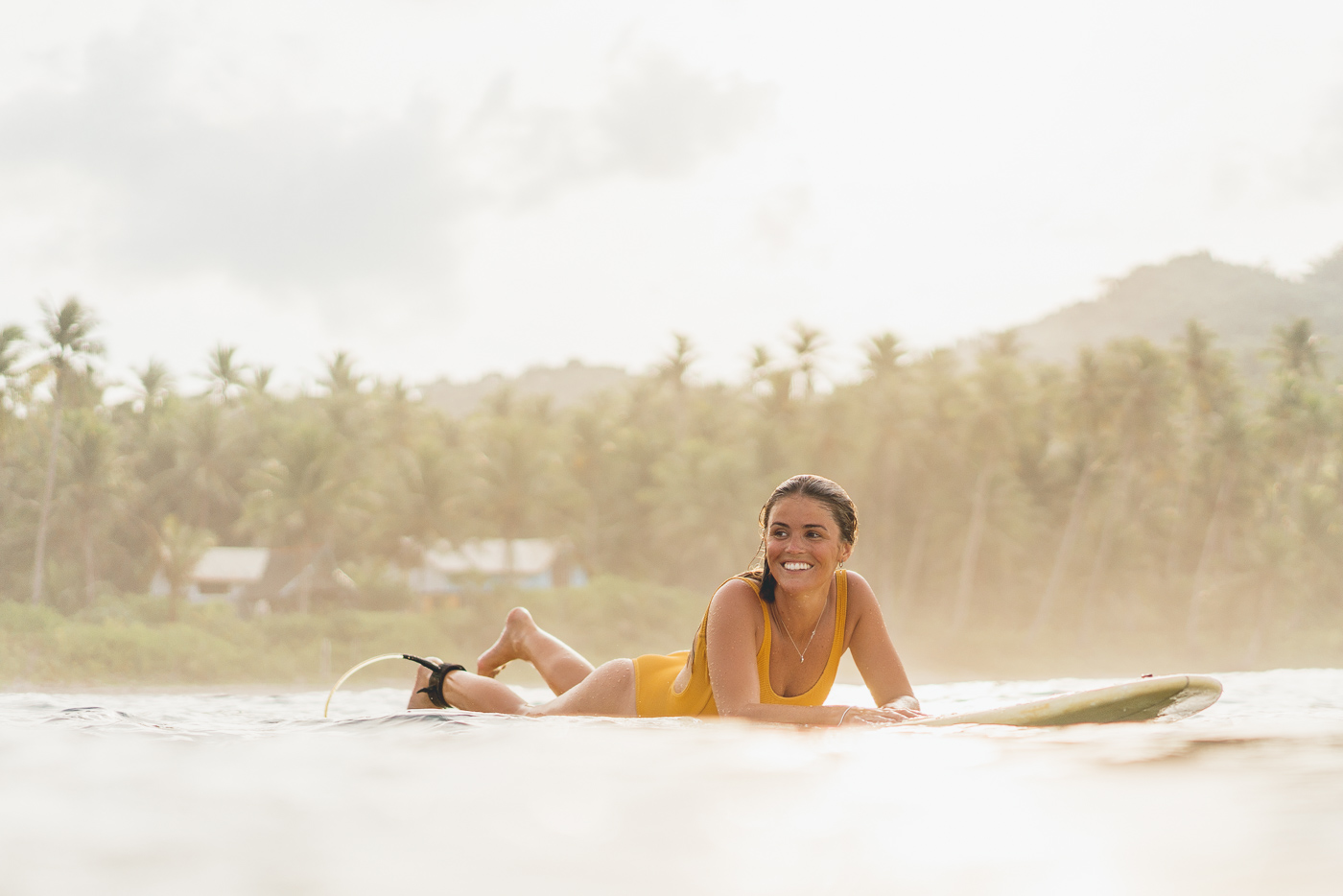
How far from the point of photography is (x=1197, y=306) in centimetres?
15075

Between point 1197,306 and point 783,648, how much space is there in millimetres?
167735

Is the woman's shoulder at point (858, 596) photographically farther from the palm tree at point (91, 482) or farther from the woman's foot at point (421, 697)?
the palm tree at point (91, 482)

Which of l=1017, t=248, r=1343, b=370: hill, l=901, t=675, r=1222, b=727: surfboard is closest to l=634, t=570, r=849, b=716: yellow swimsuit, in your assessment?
l=901, t=675, r=1222, b=727: surfboard

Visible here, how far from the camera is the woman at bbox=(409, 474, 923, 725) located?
3.34 metres

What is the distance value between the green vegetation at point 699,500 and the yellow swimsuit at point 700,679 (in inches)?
1480

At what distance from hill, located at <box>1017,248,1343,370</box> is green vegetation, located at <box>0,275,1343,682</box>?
7967 centimetres

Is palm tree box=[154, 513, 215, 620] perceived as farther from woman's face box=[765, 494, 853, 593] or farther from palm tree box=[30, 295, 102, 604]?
woman's face box=[765, 494, 853, 593]

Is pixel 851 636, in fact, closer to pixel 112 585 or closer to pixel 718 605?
pixel 718 605

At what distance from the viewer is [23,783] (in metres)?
2.19

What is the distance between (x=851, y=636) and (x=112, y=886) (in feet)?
9.09

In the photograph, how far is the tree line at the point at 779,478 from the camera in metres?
42.8

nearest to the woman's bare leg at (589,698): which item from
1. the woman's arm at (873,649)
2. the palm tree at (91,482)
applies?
the woman's arm at (873,649)

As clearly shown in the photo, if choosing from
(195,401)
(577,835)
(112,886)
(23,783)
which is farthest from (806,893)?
(195,401)

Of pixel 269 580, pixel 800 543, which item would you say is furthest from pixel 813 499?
pixel 269 580
